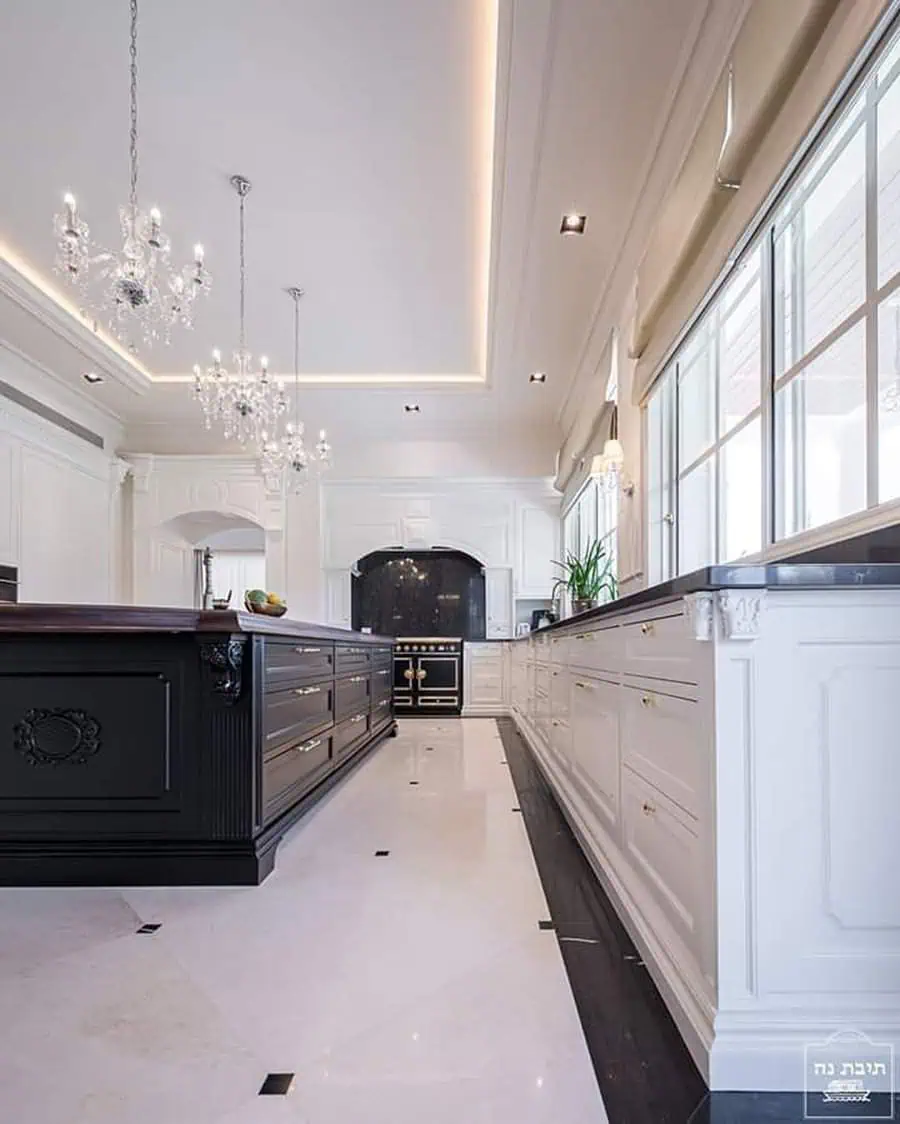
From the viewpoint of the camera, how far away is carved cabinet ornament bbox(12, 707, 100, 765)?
105 inches

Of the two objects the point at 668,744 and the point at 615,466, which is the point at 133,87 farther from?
the point at 668,744

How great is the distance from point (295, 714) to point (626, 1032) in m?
2.05

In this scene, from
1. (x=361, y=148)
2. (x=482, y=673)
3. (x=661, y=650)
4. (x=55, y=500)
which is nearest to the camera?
(x=661, y=650)

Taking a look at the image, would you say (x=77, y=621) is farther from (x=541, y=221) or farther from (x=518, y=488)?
(x=518, y=488)

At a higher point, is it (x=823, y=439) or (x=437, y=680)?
(x=823, y=439)

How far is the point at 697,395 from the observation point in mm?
3996

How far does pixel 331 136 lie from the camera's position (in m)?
3.78

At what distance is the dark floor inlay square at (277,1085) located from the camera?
137cm

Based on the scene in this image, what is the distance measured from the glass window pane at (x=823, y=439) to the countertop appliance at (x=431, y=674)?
6.34 m

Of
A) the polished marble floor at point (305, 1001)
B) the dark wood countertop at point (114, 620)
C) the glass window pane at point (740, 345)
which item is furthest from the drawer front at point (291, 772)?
the glass window pane at point (740, 345)

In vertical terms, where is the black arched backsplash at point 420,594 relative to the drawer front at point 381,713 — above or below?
above

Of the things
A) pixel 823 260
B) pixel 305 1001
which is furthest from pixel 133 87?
pixel 305 1001

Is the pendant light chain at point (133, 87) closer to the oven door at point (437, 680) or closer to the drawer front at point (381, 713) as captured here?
the drawer front at point (381, 713)

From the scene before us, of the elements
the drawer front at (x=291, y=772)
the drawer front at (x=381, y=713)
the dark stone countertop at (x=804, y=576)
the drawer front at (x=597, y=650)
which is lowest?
the drawer front at (x=381, y=713)
